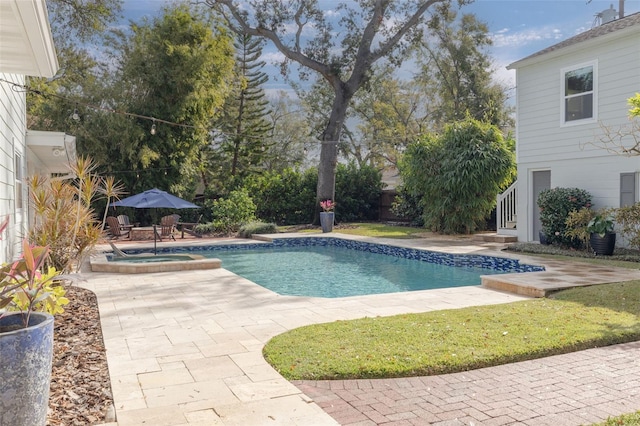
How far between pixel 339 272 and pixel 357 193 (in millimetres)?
12386

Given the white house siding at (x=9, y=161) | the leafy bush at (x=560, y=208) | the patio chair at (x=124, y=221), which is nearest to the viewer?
the white house siding at (x=9, y=161)

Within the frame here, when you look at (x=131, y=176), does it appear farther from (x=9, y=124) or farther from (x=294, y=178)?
(x=9, y=124)

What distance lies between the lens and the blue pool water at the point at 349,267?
9.24 m

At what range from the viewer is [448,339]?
14.4 feet

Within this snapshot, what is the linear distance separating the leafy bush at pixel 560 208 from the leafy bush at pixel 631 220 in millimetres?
1081

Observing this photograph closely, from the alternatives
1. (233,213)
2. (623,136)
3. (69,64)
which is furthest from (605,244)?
(69,64)

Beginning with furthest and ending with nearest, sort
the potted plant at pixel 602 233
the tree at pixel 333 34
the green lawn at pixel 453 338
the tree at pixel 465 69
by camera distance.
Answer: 1. the tree at pixel 465 69
2. the tree at pixel 333 34
3. the potted plant at pixel 602 233
4. the green lawn at pixel 453 338

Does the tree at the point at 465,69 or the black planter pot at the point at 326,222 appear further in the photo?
the tree at the point at 465,69

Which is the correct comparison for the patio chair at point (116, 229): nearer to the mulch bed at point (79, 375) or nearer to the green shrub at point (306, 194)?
the green shrub at point (306, 194)

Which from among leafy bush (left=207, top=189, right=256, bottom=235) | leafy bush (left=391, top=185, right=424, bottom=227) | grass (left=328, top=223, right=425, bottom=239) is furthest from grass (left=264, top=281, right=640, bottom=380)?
leafy bush (left=391, top=185, right=424, bottom=227)

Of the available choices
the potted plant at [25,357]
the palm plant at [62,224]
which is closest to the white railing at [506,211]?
the palm plant at [62,224]

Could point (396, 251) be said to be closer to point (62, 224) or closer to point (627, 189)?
point (627, 189)

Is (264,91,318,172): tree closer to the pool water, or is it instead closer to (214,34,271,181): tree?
(214,34,271,181): tree

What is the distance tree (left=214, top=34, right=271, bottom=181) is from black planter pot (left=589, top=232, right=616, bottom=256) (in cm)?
1976
